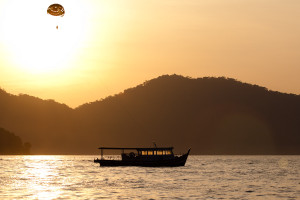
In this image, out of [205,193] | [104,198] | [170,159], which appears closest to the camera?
[104,198]

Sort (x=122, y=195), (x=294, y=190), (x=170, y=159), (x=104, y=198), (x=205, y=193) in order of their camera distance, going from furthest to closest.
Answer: (x=170, y=159) < (x=294, y=190) < (x=205, y=193) < (x=122, y=195) < (x=104, y=198)

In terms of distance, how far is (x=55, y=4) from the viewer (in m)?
65.1

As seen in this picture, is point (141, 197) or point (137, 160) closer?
point (141, 197)

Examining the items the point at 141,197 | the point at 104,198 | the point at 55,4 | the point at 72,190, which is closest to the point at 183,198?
the point at 141,197

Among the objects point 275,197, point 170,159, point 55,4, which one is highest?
point 55,4

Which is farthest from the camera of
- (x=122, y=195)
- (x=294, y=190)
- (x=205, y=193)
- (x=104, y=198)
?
(x=294, y=190)

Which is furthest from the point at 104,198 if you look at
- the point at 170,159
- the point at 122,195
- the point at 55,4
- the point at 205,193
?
the point at 170,159

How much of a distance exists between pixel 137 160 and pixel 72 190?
5161cm

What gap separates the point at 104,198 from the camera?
56.5m

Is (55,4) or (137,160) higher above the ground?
(55,4)

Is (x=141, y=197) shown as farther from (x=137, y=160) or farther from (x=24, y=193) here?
(x=137, y=160)

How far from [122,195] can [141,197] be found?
9.71 ft

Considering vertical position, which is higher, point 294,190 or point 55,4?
point 55,4

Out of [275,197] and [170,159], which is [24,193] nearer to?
[275,197]
